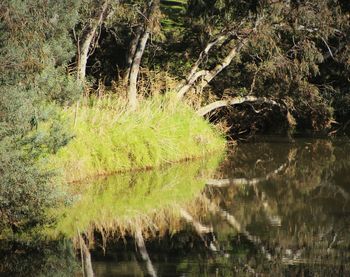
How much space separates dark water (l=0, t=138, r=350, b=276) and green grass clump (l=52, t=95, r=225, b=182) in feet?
2.79

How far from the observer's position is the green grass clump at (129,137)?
1586 centimetres

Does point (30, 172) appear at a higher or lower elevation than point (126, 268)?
higher

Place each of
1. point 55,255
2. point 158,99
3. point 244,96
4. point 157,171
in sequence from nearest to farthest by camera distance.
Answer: point 55,255, point 157,171, point 158,99, point 244,96

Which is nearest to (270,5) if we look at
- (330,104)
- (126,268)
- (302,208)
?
(330,104)

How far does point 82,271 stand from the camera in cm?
927

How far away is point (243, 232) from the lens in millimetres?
11492

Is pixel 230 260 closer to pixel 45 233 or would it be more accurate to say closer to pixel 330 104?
pixel 45 233

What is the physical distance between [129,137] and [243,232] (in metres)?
6.18

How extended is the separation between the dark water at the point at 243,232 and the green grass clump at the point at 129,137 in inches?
33.4

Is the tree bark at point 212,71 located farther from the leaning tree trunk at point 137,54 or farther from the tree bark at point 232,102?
the leaning tree trunk at point 137,54

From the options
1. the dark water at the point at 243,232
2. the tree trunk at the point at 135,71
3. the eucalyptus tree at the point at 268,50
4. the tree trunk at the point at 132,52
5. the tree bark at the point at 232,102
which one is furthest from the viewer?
the tree bark at the point at 232,102

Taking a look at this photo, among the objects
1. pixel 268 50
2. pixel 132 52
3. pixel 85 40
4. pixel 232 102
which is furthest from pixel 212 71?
pixel 85 40

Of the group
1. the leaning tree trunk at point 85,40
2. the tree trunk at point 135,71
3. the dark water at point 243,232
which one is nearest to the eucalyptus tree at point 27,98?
the dark water at point 243,232

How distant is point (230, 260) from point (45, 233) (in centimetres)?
301
